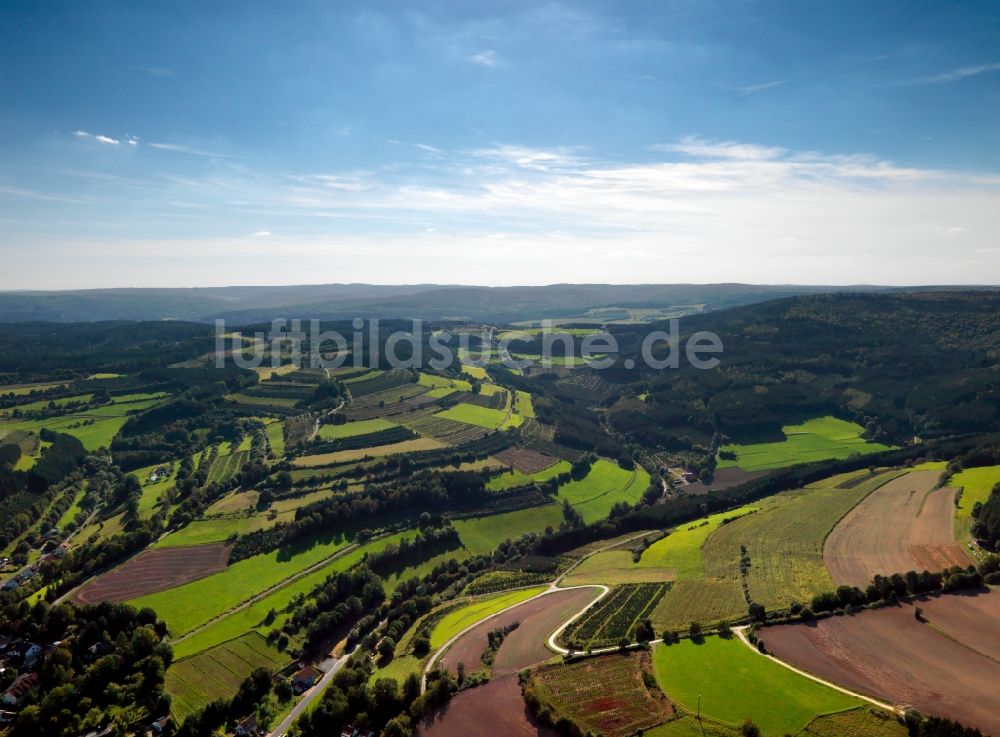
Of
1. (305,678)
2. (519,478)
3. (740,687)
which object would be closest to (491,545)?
(519,478)

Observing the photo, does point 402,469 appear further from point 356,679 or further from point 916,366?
point 916,366

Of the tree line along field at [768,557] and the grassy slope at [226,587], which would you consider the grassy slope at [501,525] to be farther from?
the tree line along field at [768,557]

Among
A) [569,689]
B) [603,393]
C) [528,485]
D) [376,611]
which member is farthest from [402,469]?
[603,393]

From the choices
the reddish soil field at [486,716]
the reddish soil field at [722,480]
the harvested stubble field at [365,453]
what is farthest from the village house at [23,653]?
the reddish soil field at [722,480]

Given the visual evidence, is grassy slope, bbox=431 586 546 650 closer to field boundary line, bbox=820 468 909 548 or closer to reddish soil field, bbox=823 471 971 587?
reddish soil field, bbox=823 471 971 587

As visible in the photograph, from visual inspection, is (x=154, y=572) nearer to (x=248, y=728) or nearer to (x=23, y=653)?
(x=23, y=653)

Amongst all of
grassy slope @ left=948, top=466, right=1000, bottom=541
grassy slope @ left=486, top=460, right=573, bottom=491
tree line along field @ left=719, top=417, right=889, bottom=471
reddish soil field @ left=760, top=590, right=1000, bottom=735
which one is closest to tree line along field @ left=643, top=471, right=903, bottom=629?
reddish soil field @ left=760, top=590, right=1000, bottom=735
